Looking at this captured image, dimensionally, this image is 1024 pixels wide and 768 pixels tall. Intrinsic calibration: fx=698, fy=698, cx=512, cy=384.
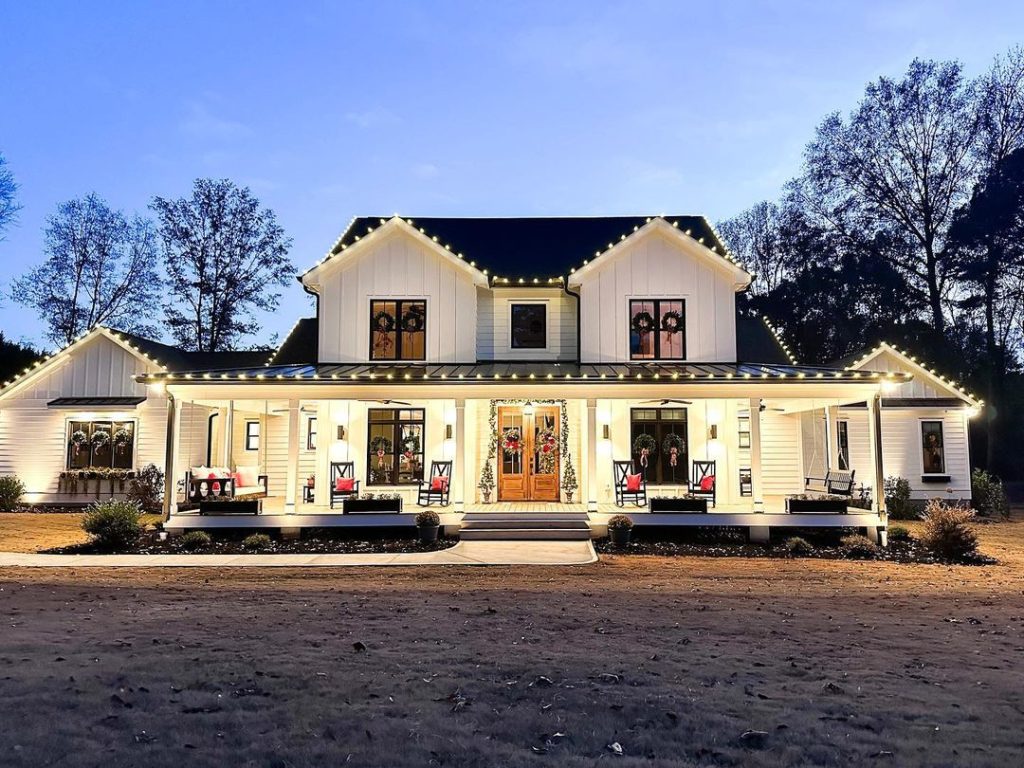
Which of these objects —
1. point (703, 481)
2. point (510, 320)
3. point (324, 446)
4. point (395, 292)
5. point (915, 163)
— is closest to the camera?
point (703, 481)

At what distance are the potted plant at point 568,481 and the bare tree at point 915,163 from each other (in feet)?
71.6

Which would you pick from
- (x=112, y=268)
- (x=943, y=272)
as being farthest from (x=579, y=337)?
(x=112, y=268)

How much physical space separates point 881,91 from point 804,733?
34853 millimetres

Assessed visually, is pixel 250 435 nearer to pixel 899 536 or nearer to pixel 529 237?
pixel 529 237

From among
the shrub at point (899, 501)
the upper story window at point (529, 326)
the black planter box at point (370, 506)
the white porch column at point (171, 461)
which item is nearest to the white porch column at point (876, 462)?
the shrub at point (899, 501)

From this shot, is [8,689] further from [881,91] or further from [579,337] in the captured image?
[881,91]

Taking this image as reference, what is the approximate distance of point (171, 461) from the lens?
43.0 feet

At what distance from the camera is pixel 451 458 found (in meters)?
15.6

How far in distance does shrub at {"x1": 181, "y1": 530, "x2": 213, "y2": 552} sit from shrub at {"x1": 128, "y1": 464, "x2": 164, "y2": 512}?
6.68 m

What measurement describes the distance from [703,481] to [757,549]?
214 cm

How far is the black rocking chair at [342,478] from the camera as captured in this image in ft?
46.8

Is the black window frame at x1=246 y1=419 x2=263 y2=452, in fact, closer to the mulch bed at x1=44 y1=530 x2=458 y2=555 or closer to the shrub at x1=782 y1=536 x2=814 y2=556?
the mulch bed at x1=44 y1=530 x2=458 y2=555

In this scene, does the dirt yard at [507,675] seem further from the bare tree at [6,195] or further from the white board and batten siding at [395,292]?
the bare tree at [6,195]

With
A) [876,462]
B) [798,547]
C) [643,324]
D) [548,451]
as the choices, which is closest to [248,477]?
[548,451]
